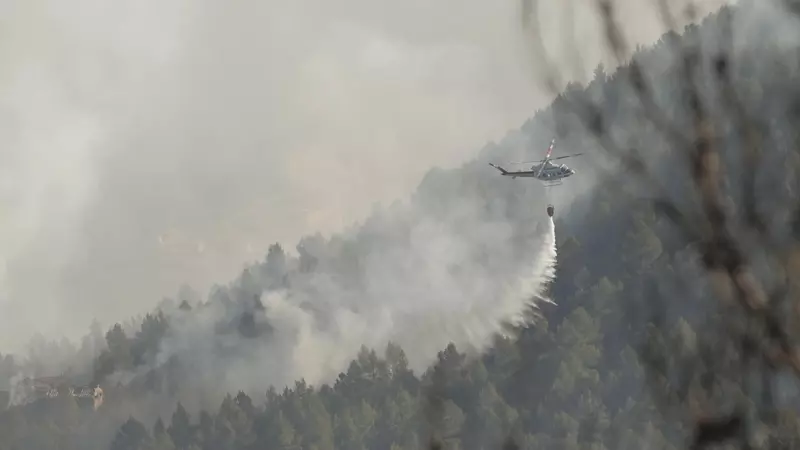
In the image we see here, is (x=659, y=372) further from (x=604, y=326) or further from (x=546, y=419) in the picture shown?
(x=604, y=326)

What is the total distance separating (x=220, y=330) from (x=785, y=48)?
170 feet

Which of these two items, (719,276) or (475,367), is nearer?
(719,276)

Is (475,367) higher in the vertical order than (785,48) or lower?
lower

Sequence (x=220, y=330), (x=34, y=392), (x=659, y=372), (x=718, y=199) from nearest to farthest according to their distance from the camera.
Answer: (x=718, y=199), (x=659, y=372), (x=34, y=392), (x=220, y=330)

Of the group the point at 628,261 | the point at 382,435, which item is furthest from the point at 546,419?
the point at 628,261

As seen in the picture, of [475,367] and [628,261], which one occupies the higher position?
[628,261]

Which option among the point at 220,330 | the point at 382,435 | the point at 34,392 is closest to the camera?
the point at 382,435

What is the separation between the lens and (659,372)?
8.92 m

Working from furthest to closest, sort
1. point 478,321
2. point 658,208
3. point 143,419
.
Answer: point 143,419 → point 478,321 → point 658,208

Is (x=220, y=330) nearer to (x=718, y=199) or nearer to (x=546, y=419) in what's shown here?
(x=546, y=419)

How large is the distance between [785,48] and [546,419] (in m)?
28.5

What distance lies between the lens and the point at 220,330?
6519 centimetres

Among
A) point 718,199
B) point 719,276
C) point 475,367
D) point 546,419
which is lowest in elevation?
point 546,419

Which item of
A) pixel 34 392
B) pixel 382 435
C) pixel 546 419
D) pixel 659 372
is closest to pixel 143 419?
pixel 34 392
